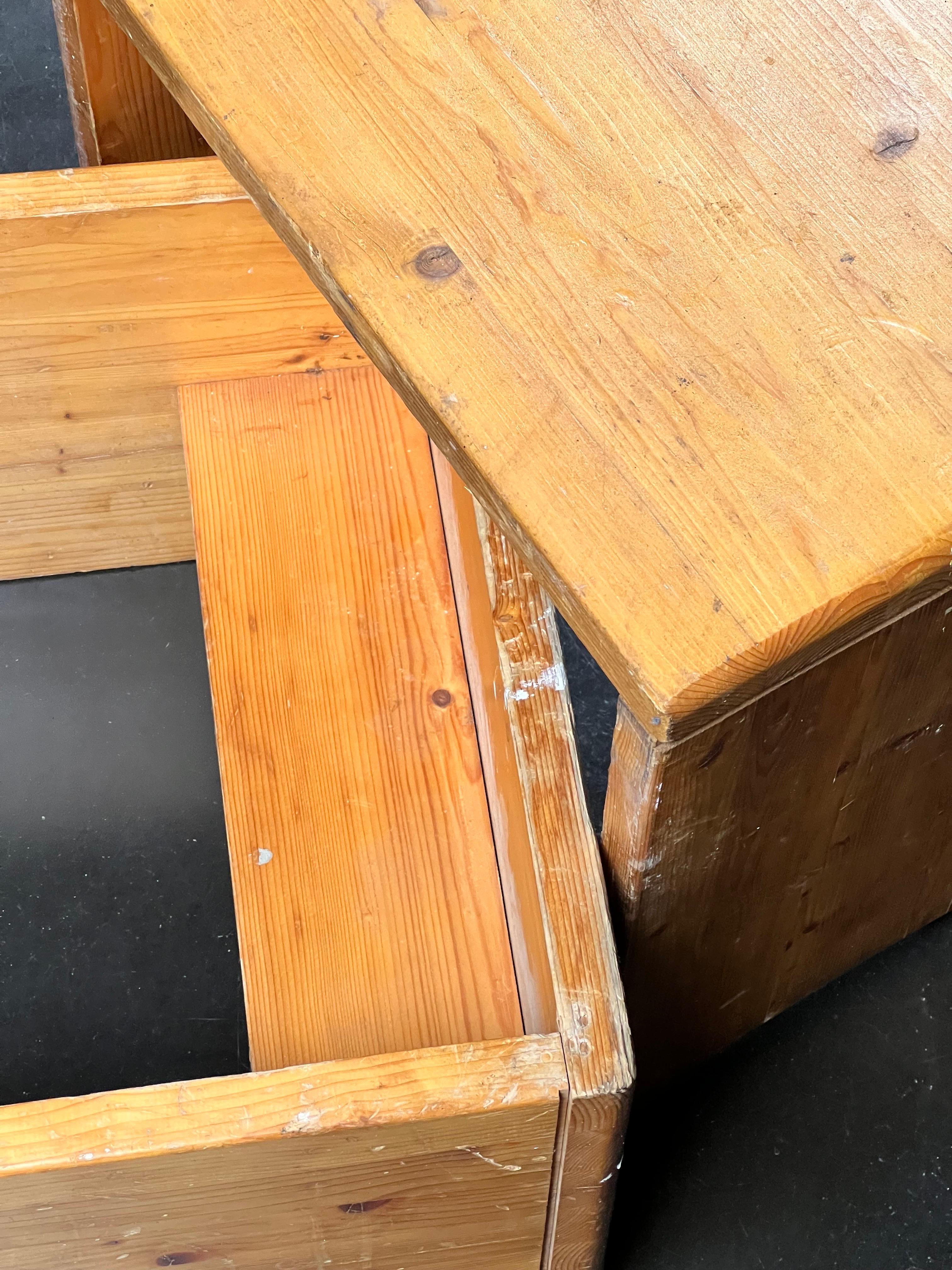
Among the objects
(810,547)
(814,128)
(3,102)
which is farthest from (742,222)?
(3,102)

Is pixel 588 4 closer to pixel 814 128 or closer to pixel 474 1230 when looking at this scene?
pixel 814 128

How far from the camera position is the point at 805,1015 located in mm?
1101

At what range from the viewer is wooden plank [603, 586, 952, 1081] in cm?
63

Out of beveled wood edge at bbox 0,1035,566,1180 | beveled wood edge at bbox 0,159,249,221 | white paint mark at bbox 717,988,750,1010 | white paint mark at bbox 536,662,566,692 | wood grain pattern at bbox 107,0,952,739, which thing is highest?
wood grain pattern at bbox 107,0,952,739

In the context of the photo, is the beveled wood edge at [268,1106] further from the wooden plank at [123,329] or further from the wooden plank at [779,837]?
the wooden plank at [123,329]

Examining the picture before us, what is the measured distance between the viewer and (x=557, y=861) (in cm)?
72

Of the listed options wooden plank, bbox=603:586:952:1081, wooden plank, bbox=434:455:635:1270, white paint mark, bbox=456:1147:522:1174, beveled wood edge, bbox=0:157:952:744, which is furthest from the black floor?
beveled wood edge, bbox=0:157:952:744

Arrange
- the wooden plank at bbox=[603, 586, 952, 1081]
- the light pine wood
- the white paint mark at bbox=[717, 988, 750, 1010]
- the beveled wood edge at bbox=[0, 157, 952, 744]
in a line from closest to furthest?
the beveled wood edge at bbox=[0, 157, 952, 744] → the wooden plank at bbox=[603, 586, 952, 1081] → the light pine wood → the white paint mark at bbox=[717, 988, 750, 1010]

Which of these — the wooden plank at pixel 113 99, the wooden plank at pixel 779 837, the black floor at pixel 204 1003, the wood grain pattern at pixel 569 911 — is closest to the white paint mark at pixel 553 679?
the wood grain pattern at pixel 569 911

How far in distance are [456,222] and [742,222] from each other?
13 cm

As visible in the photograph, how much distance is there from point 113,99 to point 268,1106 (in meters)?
0.80

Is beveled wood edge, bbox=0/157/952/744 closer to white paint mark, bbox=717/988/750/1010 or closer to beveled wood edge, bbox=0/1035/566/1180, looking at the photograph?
beveled wood edge, bbox=0/1035/566/1180

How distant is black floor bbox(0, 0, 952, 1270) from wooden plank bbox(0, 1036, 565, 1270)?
1.05 ft

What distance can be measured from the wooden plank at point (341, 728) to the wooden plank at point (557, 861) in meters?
0.04
